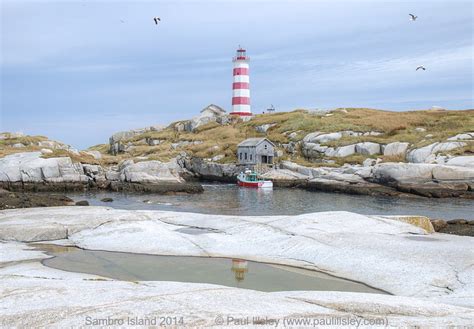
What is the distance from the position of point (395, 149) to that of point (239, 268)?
70.0 metres

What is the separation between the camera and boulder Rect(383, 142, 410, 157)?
84.9m

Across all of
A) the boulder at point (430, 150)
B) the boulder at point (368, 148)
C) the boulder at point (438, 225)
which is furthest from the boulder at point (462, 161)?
the boulder at point (438, 225)

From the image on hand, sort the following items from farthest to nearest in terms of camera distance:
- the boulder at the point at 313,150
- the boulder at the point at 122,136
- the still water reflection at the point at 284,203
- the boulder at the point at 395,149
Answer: the boulder at the point at 122,136
the boulder at the point at 313,150
the boulder at the point at 395,149
the still water reflection at the point at 284,203

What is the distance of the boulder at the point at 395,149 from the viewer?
8494 centimetres

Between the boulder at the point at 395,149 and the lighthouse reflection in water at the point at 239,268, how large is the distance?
6721cm

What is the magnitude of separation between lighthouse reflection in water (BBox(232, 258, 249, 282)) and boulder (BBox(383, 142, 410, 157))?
67215 mm

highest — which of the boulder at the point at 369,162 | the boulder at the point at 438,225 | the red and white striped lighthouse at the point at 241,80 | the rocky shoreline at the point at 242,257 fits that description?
the red and white striped lighthouse at the point at 241,80

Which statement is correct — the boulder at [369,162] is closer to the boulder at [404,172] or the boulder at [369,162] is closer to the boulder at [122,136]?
the boulder at [404,172]

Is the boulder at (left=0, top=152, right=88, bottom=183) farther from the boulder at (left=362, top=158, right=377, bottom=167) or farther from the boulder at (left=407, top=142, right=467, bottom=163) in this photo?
the boulder at (left=407, top=142, right=467, bottom=163)

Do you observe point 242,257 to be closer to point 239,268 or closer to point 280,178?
point 239,268

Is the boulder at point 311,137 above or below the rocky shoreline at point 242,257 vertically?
above

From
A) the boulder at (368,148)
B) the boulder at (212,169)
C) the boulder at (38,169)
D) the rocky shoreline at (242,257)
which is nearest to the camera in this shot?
the rocky shoreline at (242,257)

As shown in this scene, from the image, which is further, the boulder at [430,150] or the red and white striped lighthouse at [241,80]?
the red and white striped lighthouse at [241,80]

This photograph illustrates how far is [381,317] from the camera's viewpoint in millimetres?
12492
